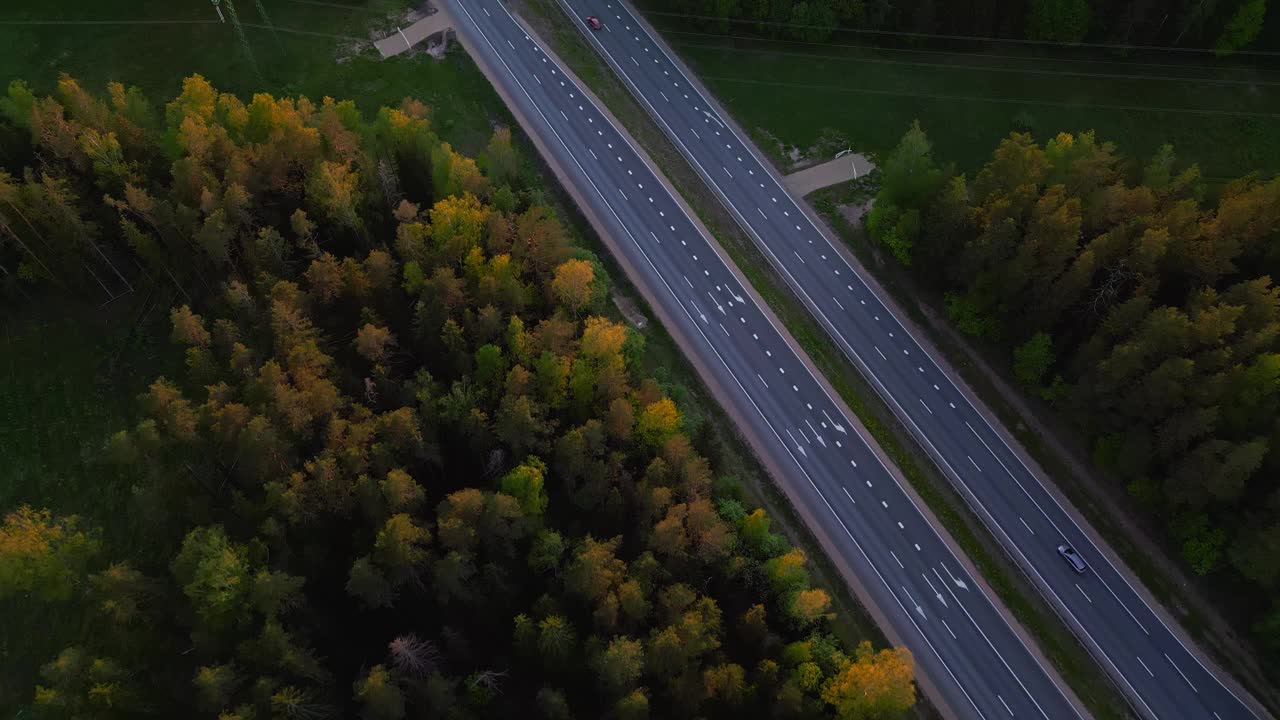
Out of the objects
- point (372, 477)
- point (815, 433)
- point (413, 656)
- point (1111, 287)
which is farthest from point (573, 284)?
point (1111, 287)

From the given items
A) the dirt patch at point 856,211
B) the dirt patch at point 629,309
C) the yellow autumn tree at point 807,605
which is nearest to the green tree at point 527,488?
the yellow autumn tree at point 807,605

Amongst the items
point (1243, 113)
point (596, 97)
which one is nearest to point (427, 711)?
point (596, 97)

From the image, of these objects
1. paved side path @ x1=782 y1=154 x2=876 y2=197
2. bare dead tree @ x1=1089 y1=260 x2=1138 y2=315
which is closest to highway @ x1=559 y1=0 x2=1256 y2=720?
paved side path @ x1=782 y1=154 x2=876 y2=197

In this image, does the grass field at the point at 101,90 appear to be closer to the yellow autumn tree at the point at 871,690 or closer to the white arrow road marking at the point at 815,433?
the white arrow road marking at the point at 815,433

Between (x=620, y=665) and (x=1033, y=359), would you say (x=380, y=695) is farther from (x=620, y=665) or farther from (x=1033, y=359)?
(x=1033, y=359)

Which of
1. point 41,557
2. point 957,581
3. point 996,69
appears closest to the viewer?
point 41,557

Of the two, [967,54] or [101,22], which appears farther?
[967,54]
